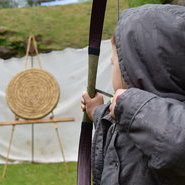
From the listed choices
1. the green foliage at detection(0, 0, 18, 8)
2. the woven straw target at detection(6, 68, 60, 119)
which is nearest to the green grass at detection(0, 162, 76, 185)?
the woven straw target at detection(6, 68, 60, 119)

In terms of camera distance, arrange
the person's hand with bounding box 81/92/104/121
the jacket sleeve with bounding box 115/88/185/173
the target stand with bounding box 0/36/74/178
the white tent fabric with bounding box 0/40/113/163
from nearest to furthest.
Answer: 1. the jacket sleeve with bounding box 115/88/185/173
2. the person's hand with bounding box 81/92/104/121
3. the target stand with bounding box 0/36/74/178
4. the white tent fabric with bounding box 0/40/113/163

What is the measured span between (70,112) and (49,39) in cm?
138

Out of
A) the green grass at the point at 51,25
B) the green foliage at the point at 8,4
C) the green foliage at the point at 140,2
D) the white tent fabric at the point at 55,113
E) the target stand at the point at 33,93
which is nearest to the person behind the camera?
the green foliage at the point at 140,2

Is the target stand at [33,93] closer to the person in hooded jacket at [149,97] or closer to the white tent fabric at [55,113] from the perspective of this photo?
the white tent fabric at [55,113]

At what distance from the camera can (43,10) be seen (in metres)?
6.21

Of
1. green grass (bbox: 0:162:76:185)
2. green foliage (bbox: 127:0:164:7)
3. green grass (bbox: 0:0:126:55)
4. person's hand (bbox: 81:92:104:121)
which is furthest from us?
green grass (bbox: 0:0:126:55)

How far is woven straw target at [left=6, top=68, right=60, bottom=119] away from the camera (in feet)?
12.5

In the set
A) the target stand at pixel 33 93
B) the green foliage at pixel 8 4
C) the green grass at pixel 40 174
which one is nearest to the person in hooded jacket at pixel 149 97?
the green grass at pixel 40 174

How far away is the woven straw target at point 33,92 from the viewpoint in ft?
12.5

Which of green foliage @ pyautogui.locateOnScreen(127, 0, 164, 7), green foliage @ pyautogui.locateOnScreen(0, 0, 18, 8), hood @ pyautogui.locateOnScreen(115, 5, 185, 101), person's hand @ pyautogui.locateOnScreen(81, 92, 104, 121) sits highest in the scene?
hood @ pyautogui.locateOnScreen(115, 5, 185, 101)

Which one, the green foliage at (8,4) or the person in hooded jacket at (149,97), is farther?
the green foliage at (8,4)

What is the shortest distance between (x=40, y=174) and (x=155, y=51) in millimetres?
3080

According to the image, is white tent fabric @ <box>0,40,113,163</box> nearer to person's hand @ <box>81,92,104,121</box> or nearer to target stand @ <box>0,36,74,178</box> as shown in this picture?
target stand @ <box>0,36,74,178</box>

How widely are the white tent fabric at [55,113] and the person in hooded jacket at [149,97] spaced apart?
3318mm
